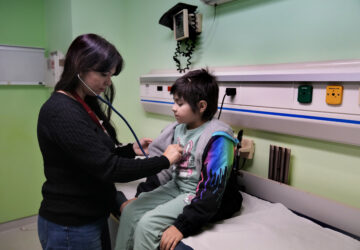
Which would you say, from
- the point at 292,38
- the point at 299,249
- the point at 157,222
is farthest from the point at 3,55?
the point at 299,249

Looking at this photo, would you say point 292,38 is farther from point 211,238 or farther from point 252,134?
point 211,238

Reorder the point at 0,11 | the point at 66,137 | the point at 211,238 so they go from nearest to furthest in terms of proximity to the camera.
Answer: the point at 66,137 → the point at 211,238 → the point at 0,11

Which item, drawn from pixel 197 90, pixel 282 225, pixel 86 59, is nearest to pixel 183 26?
pixel 197 90

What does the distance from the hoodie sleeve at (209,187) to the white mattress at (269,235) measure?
2.2 inches

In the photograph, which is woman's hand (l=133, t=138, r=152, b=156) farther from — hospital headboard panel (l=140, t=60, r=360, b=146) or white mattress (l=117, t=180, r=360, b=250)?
white mattress (l=117, t=180, r=360, b=250)

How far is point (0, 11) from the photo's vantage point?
2262 mm

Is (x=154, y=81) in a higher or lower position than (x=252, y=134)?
higher

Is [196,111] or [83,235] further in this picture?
[196,111]

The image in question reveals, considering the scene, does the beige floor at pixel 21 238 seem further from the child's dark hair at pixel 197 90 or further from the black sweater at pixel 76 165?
the child's dark hair at pixel 197 90

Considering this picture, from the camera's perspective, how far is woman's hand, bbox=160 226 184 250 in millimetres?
936

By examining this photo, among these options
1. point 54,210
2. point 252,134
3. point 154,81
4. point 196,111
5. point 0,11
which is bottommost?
point 54,210

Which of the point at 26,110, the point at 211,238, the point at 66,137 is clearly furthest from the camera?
the point at 26,110

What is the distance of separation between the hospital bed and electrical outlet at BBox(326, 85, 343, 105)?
0.41m

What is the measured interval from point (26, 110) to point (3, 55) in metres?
0.51
